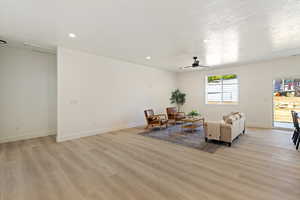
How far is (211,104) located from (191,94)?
52.4 inches

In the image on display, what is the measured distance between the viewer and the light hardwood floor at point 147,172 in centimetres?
194

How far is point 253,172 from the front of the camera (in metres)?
2.45

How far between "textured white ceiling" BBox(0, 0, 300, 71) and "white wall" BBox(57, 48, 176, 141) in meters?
0.71

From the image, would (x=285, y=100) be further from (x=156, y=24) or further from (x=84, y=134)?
(x=84, y=134)

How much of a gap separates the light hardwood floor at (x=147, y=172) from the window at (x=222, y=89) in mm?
3671

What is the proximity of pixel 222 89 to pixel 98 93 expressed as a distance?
6.49 metres

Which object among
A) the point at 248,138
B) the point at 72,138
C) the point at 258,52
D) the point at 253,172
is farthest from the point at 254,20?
the point at 72,138

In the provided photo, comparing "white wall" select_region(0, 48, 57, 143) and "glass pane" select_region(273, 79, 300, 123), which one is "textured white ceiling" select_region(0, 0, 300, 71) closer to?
"white wall" select_region(0, 48, 57, 143)

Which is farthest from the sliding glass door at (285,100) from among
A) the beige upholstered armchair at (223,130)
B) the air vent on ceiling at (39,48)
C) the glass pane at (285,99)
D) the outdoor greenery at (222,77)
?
the air vent on ceiling at (39,48)

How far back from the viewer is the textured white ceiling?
238 cm

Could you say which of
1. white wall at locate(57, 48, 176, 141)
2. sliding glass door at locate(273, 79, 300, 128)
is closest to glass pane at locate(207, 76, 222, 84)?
sliding glass door at locate(273, 79, 300, 128)

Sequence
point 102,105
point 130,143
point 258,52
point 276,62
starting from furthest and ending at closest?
point 276,62
point 102,105
point 258,52
point 130,143

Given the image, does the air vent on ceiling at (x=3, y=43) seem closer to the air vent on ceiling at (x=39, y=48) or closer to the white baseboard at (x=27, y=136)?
the air vent on ceiling at (x=39, y=48)

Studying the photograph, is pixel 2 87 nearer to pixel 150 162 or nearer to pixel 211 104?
pixel 150 162
